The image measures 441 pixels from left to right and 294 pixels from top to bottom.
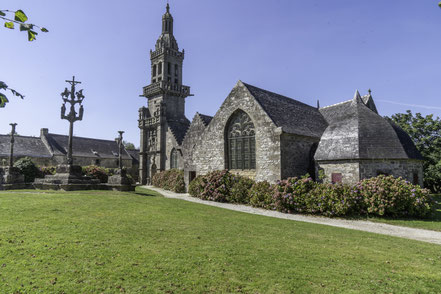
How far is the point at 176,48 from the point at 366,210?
3768 centimetres

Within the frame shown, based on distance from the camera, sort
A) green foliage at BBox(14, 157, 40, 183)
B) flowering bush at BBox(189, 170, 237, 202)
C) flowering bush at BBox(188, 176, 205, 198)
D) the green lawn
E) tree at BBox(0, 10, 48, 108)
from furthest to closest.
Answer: green foliage at BBox(14, 157, 40, 183)
flowering bush at BBox(188, 176, 205, 198)
flowering bush at BBox(189, 170, 237, 202)
the green lawn
tree at BBox(0, 10, 48, 108)

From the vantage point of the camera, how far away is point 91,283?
4488mm

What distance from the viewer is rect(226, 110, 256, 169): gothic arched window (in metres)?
19.4

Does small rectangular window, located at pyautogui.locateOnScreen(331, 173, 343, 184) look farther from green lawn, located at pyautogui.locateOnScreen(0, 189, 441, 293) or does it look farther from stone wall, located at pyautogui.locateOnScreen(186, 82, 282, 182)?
green lawn, located at pyautogui.locateOnScreen(0, 189, 441, 293)

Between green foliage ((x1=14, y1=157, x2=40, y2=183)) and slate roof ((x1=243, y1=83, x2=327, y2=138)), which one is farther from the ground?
slate roof ((x1=243, y1=83, x2=327, y2=138))

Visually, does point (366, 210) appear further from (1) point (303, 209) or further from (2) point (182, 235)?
(2) point (182, 235)

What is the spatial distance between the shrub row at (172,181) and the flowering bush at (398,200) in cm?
1668

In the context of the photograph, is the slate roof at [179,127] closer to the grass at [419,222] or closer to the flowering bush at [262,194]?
the flowering bush at [262,194]

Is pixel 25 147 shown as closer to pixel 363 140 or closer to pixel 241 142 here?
pixel 241 142

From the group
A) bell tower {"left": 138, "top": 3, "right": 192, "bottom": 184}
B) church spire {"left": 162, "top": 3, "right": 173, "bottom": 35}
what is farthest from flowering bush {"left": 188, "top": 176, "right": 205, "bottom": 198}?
church spire {"left": 162, "top": 3, "right": 173, "bottom": 35}

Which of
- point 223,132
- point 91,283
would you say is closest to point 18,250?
point 91,283

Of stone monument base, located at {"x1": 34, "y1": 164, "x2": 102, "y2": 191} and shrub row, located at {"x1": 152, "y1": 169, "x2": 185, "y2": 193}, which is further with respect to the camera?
shrub row, located at {"x1": 152, "y1": 169, "x2": 185, "y2": 193}

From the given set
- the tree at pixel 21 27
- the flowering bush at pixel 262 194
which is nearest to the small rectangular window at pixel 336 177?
the flowering bush at pixel 262 194

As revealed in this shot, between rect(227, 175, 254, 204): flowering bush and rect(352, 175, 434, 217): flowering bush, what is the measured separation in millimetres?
6953
